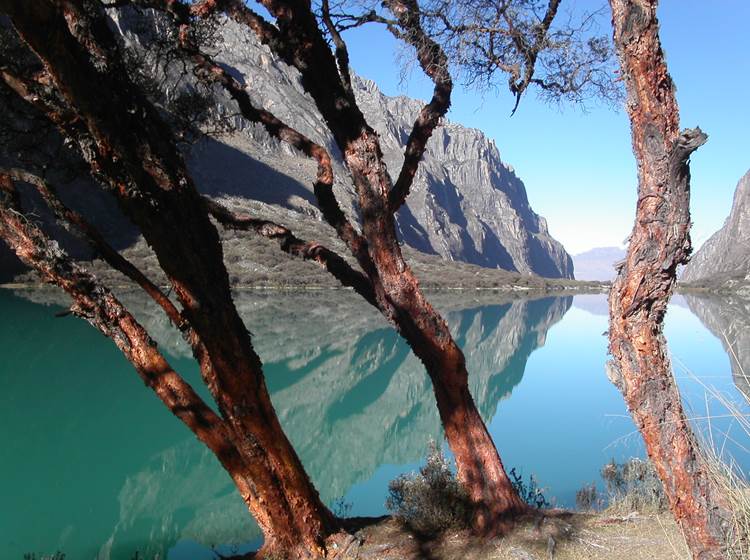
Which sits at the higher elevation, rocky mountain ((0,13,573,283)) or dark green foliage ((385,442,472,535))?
rocky mountain ((0,13,573,283))

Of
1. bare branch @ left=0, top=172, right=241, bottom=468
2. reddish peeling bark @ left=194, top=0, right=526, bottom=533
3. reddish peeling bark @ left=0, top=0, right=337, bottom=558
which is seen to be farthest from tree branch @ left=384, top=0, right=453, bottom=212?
bare branch @ left=0, top=172, right=241, bottom=468

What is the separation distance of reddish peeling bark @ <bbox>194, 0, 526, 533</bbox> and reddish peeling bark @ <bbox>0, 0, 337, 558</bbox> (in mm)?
978

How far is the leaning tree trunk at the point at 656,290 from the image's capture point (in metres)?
1.90

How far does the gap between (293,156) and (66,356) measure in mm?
71887

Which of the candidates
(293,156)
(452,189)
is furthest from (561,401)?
(452,189)

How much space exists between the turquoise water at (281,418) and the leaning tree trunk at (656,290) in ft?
0.46

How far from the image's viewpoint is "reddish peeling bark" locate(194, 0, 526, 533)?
146 inches

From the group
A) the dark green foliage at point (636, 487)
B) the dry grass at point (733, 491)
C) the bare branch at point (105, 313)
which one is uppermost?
the bare branch at point (105, 313)

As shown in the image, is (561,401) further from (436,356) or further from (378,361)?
(436,356)

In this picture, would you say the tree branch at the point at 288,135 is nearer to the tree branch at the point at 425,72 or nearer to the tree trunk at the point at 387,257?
the tree trunk at the point at 387,257

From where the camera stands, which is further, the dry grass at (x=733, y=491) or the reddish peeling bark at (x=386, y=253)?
the reddish peeling bark at (x=386, y=253)

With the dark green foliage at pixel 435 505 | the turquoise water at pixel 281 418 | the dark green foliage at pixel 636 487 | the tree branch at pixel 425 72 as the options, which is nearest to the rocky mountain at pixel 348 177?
the tree branch at pixel 425 72

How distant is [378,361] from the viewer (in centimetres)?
1738

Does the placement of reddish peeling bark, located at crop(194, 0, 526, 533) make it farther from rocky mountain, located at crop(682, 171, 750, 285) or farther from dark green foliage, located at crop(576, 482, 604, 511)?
rocky mountain, located at crop(682, 171, 750, 285)
